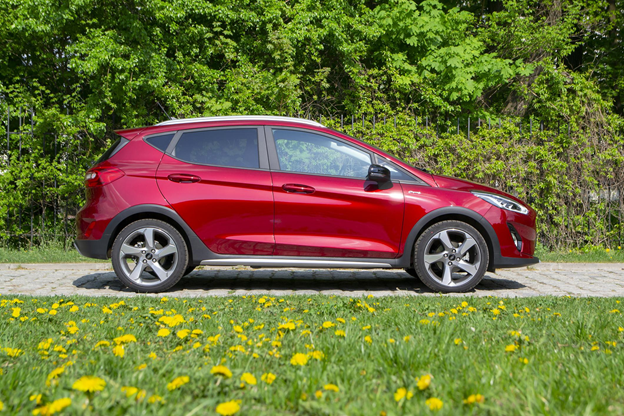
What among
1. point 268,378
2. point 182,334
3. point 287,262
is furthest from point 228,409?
point 287,262

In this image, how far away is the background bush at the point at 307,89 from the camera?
31.2 ft

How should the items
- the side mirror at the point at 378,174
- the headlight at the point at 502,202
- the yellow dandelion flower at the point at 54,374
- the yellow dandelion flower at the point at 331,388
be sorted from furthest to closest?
the headlight at the point at 502,202
the side mirror at the point at 378,174
the yellow dandelion flower at the point at 54,374
the yellow dandelion flower at the point at 331,388

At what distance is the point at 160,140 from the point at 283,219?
5.42ft

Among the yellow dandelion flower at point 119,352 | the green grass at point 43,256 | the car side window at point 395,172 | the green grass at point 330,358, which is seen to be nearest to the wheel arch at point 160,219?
the green grass at point 330,358

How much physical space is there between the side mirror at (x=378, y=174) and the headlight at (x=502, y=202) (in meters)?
1.01

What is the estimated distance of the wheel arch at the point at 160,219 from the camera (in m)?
5.91

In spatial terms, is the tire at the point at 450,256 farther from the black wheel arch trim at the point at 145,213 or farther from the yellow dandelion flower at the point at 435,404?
the yellow dandelion flower at the point at 435,404

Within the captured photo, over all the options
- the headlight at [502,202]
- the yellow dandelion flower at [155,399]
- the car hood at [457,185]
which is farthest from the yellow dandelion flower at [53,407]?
the headlight at [502,202]

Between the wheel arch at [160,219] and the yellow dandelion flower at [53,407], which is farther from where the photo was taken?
the wheel arch at [160,219]

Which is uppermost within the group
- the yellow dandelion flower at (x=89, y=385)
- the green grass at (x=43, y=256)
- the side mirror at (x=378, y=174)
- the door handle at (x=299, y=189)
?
the side mirror at (x=378, y=174)

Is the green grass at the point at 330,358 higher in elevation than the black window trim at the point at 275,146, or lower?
lower

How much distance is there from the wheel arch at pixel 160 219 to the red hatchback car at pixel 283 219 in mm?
11

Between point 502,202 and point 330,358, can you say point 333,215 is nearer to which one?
point 502,202

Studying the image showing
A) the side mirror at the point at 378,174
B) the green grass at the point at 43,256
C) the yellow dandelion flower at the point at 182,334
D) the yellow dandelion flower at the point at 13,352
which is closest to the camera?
the yellow dandelion flower at the point at 13,352
